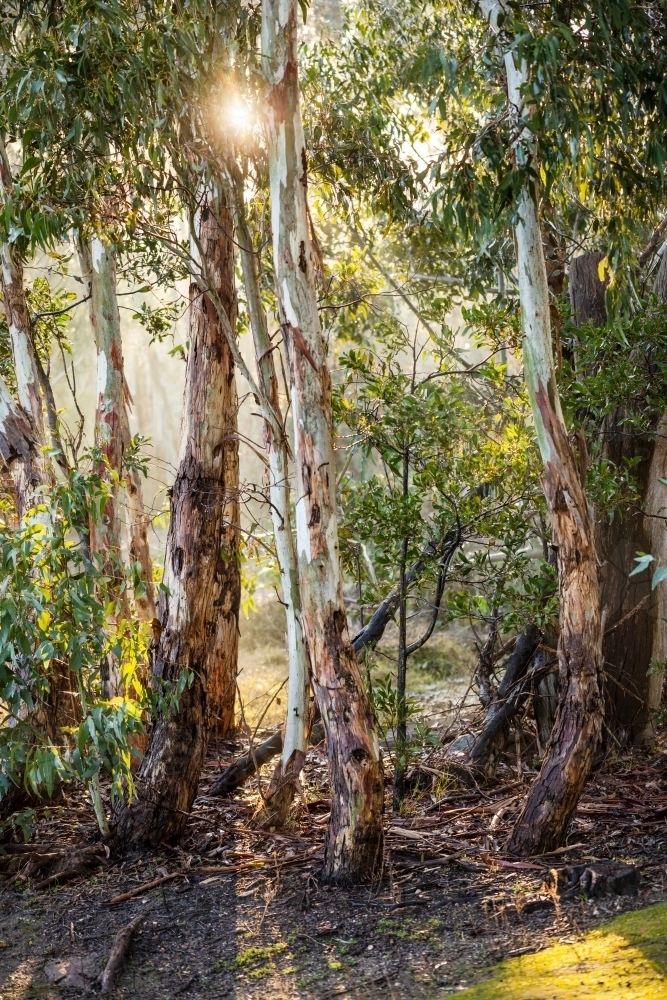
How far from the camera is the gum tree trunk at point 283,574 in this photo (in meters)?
5.27

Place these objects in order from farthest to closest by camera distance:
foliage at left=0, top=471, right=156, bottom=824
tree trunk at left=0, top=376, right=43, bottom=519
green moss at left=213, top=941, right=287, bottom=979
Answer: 1. tree trunk at left=0, top=376, right=43, bottom=519
2. foliage at left=0, top=471, right=156, bottom=824
3. green moss at left=213, top=941, right=287, bottom=979

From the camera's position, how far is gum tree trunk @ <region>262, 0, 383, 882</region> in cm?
455

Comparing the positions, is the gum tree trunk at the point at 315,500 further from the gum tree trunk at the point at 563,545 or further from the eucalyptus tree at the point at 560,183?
the gum tree trunk at the point at 563,545

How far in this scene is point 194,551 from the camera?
580 cm

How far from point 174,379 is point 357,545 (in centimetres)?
3093

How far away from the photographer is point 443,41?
7867mm

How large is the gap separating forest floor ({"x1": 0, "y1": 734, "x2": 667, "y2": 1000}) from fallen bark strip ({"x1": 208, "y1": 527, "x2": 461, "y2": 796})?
244mm

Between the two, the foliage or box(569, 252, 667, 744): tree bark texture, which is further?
box(569, 252, 667, 744): tree bark texture

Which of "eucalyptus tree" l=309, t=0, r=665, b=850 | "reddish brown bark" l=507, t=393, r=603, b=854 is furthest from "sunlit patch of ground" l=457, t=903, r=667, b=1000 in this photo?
"eucalyptus tree" l=309, t=0, r=665, b=850

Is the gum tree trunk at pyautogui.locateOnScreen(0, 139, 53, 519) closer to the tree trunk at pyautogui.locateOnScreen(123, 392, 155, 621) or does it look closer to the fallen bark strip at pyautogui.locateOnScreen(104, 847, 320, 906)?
the tree trunk at pyautogui.locateOnScreen(123, 392, 155, 621)

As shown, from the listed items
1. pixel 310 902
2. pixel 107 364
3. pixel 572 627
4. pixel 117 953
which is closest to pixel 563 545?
pixel 572 627

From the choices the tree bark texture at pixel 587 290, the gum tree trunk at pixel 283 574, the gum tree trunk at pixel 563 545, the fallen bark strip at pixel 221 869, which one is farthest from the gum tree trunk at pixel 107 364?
the tree bark texture at pixel 587 290

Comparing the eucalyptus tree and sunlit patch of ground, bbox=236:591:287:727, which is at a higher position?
the eucalyptus tree

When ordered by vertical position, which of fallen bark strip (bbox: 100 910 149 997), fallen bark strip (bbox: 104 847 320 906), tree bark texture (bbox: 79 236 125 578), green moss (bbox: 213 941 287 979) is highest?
tree bark texture (bbox: 79 236 125 578)
